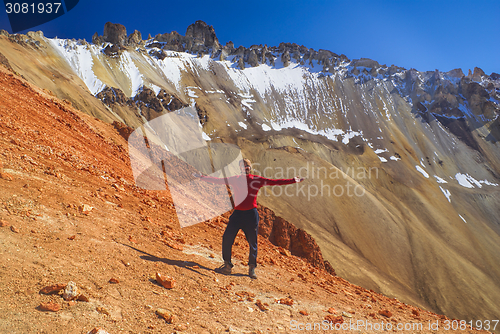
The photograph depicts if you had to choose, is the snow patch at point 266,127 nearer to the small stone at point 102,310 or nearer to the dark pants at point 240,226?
the dark pants at point 240,226

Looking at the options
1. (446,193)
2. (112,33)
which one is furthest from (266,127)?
(112,33)

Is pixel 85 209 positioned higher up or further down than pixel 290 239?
higher up

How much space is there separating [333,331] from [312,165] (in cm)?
3240

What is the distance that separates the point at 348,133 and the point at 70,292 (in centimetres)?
6934

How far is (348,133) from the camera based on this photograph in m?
66.6

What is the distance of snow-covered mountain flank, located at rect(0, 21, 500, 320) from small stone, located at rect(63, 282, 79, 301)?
57.7ft

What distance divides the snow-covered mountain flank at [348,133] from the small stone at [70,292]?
17.6m

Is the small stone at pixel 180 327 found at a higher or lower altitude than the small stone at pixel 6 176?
lower

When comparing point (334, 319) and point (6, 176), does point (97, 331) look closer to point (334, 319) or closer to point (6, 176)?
point (334, 319)

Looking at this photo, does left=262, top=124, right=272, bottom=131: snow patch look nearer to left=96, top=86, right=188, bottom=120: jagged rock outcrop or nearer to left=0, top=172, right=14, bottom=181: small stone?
left=96, top=86, right=188, bottom=120: jagged rock outcrop

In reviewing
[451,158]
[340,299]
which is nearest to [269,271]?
[340,299]

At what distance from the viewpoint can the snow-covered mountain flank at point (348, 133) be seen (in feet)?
86.2

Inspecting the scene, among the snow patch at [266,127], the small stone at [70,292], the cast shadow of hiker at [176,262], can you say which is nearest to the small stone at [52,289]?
the small stone at [70,292]

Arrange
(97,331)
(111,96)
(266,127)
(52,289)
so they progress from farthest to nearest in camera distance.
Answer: (266,127) < (111,96) < (52,289) < (97,331)
